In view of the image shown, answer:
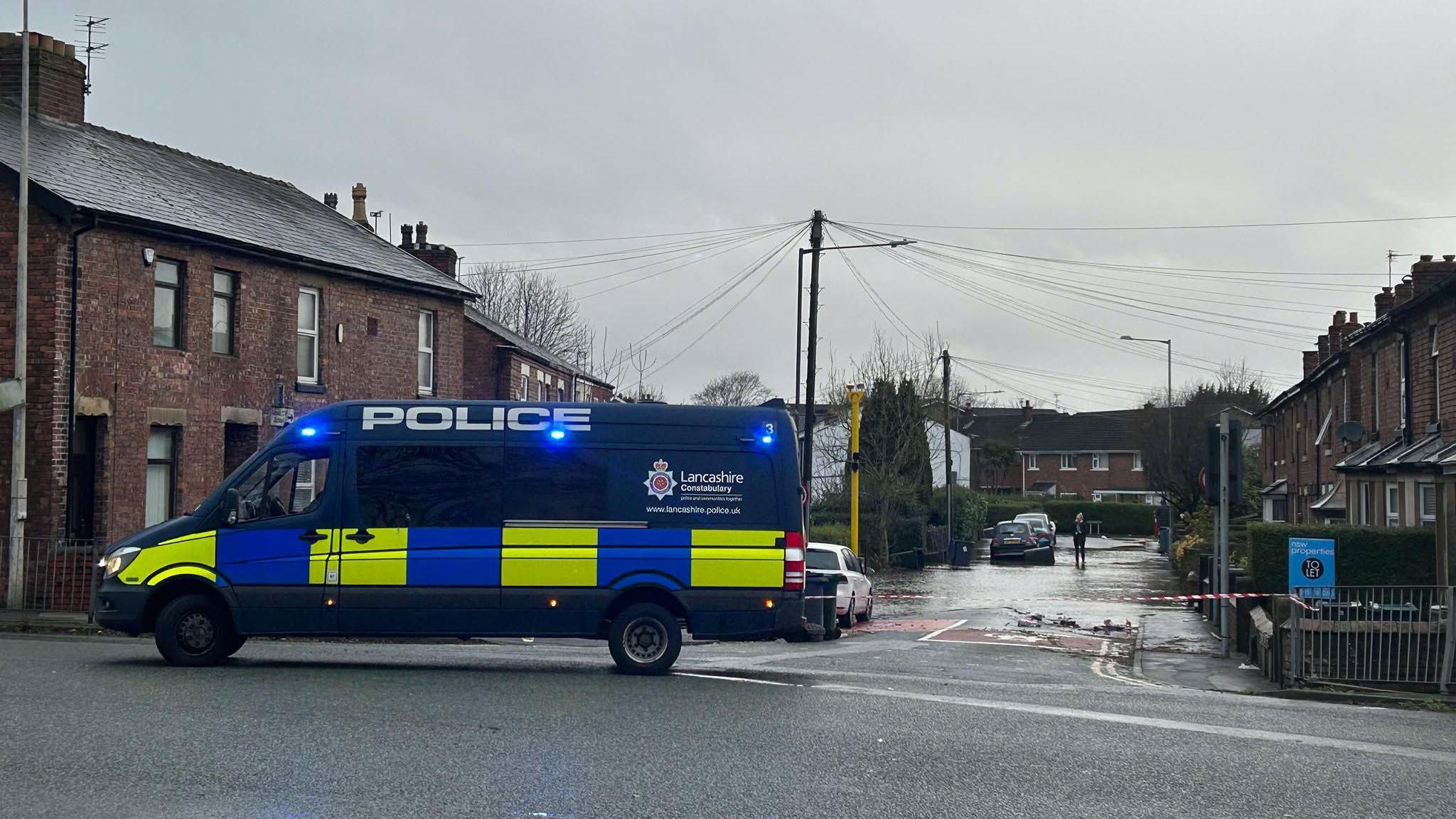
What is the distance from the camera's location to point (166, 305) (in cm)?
2147

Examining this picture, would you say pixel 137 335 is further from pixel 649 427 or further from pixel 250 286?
pixel 649 427

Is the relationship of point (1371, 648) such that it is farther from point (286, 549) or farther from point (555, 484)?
point (286, 549)

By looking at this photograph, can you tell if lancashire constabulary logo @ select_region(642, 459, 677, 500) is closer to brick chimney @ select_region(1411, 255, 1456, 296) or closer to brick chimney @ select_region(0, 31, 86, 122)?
brick chimney @ select_region(0, 31, 86, 122)

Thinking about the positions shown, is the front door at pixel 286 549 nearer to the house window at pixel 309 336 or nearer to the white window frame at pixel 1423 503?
the house window at pixel 309 336

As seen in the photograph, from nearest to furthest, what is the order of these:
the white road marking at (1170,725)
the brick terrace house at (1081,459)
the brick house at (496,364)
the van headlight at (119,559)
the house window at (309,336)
Result: the white road marking at (1170,725) → the van headlight at (119,559) → the house window at (309,336) → the brick house at (496,364) → the brick terrace house at (1081,459)

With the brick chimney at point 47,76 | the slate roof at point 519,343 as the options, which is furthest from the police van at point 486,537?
the slate roof at point 519,343

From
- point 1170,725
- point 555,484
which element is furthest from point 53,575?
point 1170,725

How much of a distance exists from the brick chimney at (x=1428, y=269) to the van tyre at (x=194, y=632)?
Result: 22871mm

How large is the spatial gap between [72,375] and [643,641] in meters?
11.3

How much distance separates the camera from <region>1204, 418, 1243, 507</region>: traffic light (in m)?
18.0

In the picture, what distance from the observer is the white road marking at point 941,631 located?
795 inches

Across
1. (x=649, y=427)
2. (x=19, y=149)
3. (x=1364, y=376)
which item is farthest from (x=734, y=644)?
(x=1364, y=376)

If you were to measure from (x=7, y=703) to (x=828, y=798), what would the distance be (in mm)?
6263

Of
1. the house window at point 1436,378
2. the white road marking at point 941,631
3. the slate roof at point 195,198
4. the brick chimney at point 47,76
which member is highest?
the brick chimney at point 47,76
